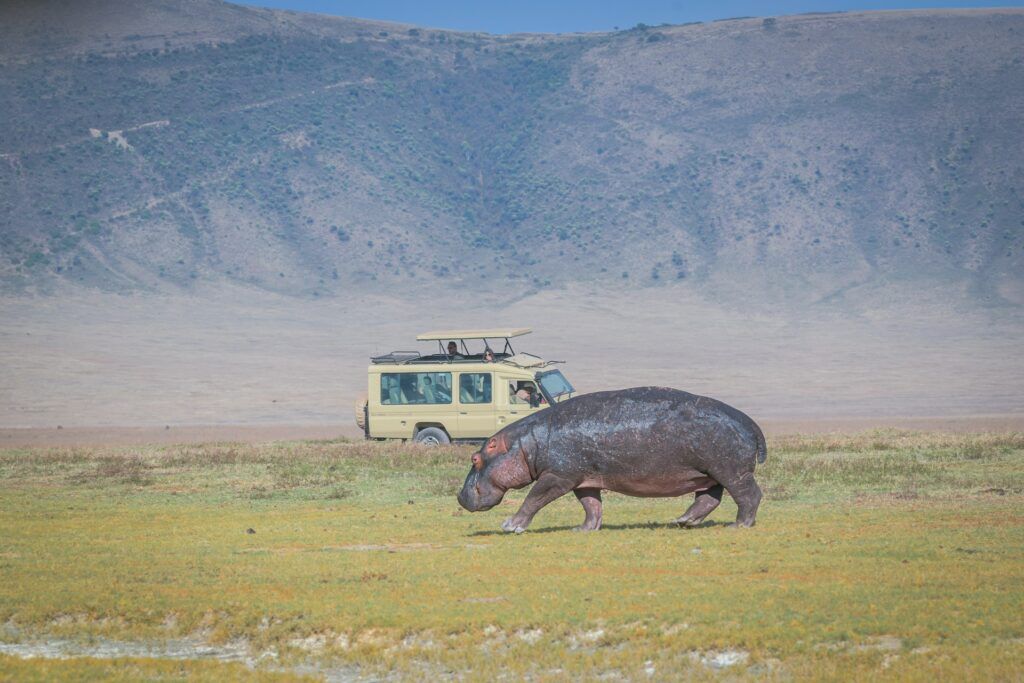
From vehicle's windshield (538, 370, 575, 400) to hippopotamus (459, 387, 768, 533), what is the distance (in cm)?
1321

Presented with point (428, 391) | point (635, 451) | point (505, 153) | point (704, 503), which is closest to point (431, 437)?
point (428, 391)

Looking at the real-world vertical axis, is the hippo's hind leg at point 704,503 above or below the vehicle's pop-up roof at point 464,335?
below

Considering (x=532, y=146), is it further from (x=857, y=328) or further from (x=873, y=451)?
(x=873, y=451)

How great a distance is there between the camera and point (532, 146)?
122938 mm

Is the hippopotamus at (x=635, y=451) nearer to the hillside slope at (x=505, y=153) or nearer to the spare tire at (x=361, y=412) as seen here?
the spare tire at (x=361, y=412)

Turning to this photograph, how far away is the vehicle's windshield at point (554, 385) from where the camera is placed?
106ft

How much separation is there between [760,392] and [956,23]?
85949mm

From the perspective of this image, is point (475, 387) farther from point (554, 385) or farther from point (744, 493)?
point (744, 493)

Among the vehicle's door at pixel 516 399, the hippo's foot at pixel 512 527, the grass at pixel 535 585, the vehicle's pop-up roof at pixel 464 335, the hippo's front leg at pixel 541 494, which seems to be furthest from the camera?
the vehicle's pop-up roof at pixel 464 335

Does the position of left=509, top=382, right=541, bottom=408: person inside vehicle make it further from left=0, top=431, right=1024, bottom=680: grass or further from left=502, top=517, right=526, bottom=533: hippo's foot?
left=502, top=517, right=526, bottom=533: hippo's foot

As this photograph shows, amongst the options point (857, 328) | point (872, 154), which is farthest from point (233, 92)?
point (857, 328)

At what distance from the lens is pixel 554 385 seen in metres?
32.8

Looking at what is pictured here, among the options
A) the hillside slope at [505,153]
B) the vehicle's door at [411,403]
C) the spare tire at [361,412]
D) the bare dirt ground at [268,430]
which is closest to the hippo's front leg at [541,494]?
the vehicle's door at [411,403]

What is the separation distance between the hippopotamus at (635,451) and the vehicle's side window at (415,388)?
45.5 ft
